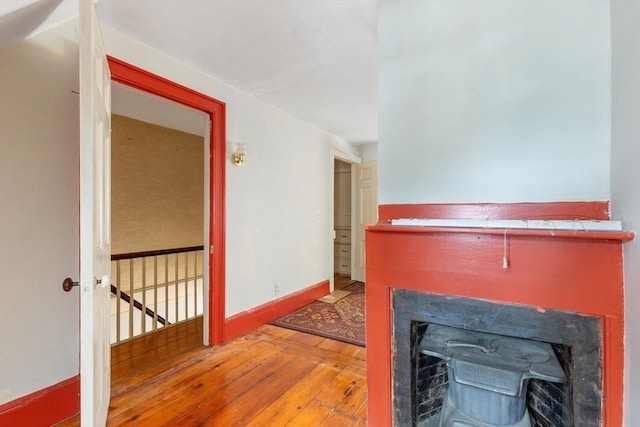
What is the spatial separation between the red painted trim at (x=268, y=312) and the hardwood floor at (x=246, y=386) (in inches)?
4.6

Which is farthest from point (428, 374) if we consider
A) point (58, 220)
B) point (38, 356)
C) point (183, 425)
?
point (58, 220)

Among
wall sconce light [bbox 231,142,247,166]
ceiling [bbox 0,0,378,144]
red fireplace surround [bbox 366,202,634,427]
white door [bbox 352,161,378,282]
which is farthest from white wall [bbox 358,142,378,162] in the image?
red fireplace surround [bbox 366,202,634,427]

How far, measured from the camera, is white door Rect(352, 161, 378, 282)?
4.67 meters

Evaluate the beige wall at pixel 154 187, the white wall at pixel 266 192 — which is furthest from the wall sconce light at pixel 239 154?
the beige wall at pixel 154 187

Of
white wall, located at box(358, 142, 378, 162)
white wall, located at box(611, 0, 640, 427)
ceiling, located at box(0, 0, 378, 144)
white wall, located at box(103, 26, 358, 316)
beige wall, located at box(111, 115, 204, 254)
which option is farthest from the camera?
white wall, located at box(358, 142, 378, 162)

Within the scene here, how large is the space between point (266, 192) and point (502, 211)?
2286 mm

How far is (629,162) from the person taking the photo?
88 cm

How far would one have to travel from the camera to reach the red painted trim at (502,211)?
1075 millimetres

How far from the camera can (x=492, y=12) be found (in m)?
→ 1.24

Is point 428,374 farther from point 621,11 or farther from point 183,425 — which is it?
point 621,11

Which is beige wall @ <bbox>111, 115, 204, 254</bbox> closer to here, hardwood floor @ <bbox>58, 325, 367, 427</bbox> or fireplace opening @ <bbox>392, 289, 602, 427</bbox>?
hardwood floor @ <bbox>58, 325, 367, 427</bbox>

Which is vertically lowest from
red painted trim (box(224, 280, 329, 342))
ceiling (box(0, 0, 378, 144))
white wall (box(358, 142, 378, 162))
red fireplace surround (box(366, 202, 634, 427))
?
red painted trim (box(224, 280, 329, 342))

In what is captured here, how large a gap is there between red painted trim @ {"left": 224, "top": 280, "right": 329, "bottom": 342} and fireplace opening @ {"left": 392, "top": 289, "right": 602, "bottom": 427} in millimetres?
1759

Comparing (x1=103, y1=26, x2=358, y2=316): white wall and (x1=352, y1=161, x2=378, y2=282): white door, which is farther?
(x1=352, y1=161, x2=378, y2=282): white door
